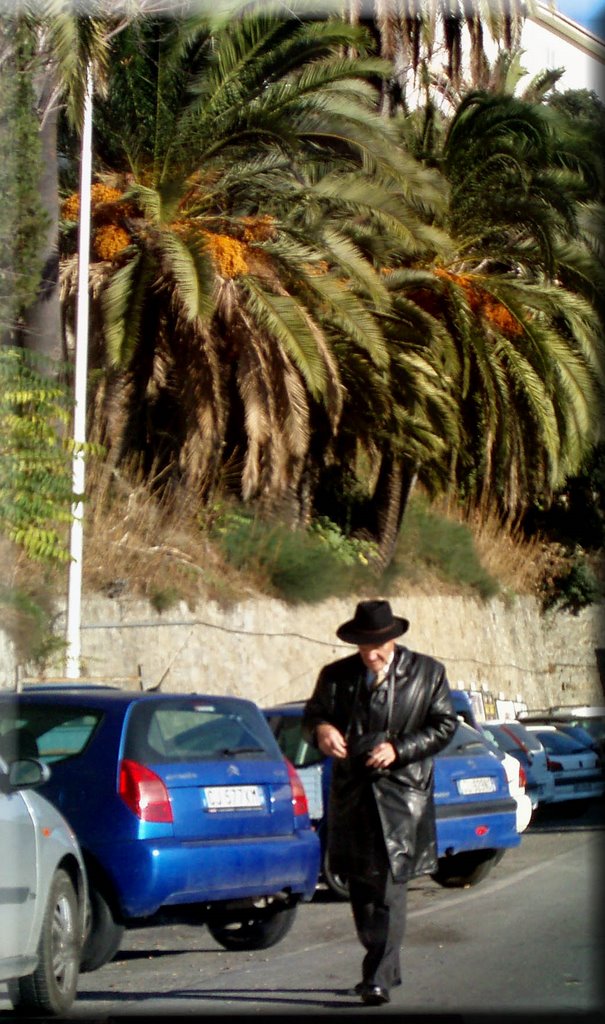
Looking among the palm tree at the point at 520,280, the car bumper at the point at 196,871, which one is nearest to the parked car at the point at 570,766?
the palm tree at the point at 520,280

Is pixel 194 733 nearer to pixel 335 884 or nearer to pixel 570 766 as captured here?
pixel 335 884

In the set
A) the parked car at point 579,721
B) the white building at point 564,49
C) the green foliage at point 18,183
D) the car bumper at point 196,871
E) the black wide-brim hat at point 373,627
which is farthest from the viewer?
the parked car at point 579,721

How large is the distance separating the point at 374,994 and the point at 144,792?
187 centimetres

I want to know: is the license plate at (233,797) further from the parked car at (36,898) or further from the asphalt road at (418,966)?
the parked car at (36,898)

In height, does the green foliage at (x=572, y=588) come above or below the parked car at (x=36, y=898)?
above

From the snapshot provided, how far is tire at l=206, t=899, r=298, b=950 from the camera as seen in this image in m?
8.73

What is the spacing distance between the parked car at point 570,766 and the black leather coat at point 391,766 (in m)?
11.9

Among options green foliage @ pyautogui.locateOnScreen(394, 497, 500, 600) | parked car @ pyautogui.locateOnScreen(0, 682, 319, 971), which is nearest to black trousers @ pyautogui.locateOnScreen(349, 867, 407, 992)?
parked car @ pyautogui.locateOnScreen(0, 682, 319, 971)

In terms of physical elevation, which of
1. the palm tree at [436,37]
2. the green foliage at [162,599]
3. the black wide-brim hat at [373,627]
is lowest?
the green foliage at [162,599]

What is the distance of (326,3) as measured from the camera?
19172 millimetres

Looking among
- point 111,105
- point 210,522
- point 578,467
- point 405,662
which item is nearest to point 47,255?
point 111,105

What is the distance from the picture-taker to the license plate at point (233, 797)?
790 centimetres

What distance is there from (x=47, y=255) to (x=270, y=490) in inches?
220

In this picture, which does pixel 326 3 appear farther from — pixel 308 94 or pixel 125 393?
pixel 125 393
